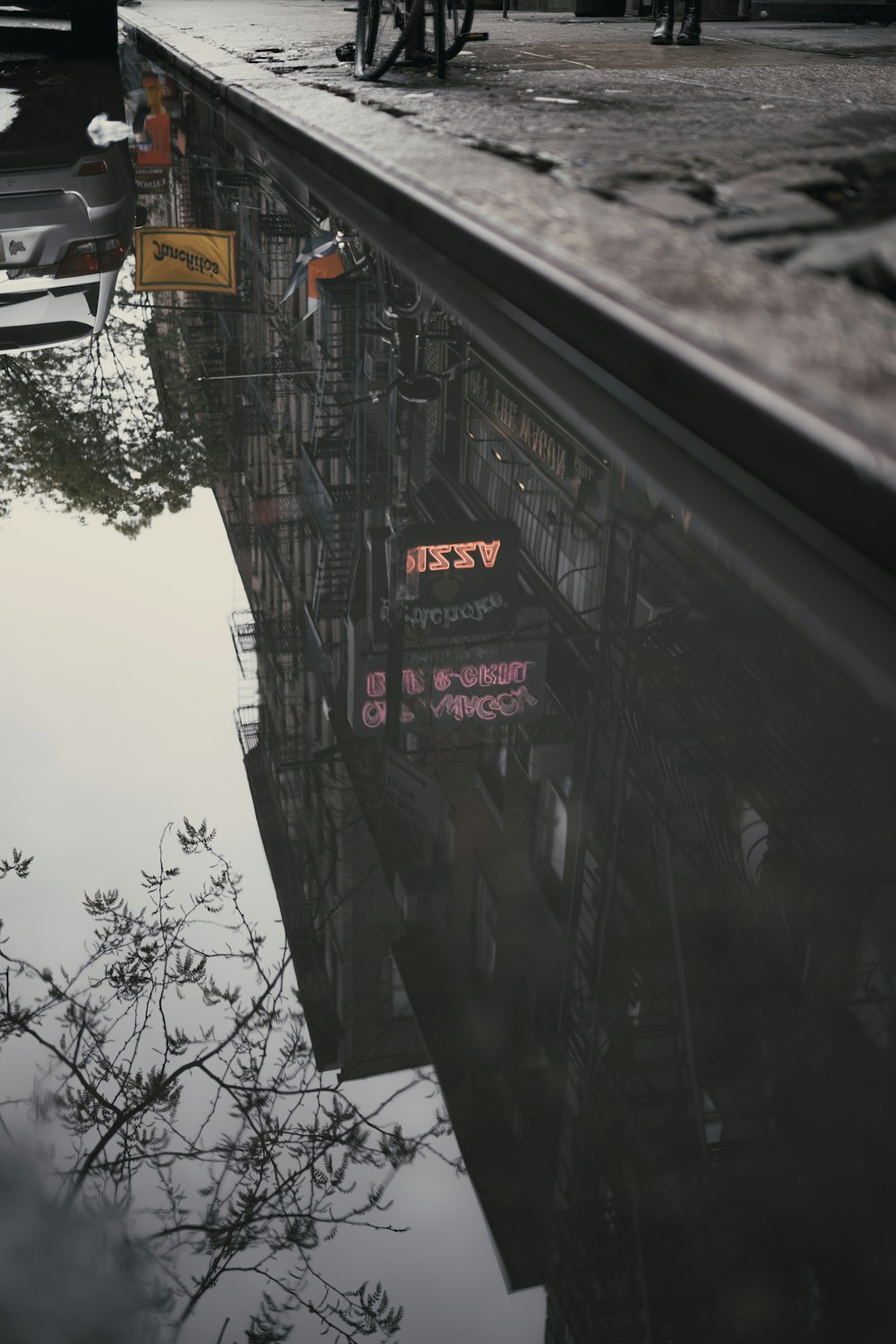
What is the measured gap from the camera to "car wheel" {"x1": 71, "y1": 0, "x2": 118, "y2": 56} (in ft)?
65.7

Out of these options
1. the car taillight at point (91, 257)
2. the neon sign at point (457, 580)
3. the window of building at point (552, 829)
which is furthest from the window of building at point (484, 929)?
the car taillight at point (91, 257)

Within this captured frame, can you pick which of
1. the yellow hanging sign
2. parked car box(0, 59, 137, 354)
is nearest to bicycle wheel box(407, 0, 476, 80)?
parked car box(0, 59, 137, 354)

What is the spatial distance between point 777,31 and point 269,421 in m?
22.8

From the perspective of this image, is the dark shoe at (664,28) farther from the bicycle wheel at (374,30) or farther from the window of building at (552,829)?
the window of building at (552,829)

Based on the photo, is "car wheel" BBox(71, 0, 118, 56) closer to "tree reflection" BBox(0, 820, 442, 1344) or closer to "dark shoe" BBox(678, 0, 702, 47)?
"dark shoe" BBox(678, 0, 702, 47)

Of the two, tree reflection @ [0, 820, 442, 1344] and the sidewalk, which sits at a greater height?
the sidewalk

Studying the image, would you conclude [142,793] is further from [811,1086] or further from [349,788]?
[811,1086]

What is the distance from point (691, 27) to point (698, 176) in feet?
44.0

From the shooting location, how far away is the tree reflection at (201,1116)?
1470 millimetres

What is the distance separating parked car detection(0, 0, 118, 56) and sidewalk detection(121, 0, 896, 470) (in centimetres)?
414

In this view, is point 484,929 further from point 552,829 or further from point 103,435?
point 103,435

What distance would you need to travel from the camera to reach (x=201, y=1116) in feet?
5.48

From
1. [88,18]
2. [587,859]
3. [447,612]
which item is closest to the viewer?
[587,859]

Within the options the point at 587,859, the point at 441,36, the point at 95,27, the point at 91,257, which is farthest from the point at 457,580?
the point at 95,27
